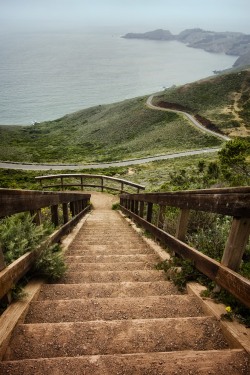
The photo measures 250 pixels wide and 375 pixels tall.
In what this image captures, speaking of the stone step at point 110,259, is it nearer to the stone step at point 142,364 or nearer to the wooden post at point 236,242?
the wooden post at point 236,242

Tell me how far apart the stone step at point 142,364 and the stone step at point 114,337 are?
23cm

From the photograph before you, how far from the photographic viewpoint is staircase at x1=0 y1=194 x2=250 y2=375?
2076 millimetres

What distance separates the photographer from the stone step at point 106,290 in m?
3.35

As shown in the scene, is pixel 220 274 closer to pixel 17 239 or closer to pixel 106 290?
pixel 106 290

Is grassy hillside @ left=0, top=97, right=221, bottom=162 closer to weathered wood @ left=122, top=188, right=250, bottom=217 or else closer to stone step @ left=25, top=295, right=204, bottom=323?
weathered wood @ left=122, top=188, right=250, bottom=217

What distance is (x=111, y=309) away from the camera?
9.83 feet

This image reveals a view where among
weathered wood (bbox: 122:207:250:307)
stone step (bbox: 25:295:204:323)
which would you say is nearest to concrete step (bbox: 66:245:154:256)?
weathered wood (bbox: 122:207:250:307)

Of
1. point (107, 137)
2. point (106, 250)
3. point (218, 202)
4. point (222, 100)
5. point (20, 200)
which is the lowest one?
point (106, 250)

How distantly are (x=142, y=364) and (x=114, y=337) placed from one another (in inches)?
17.8

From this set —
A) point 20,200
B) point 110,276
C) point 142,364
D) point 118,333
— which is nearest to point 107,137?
point 110,276

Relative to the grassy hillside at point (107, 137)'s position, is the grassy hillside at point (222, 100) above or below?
above

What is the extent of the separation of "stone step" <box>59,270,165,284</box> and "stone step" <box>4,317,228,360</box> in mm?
1229

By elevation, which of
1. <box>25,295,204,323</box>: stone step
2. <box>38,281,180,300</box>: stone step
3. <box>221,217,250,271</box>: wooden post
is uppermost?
<box>221,217,250,271</box>: wooden post

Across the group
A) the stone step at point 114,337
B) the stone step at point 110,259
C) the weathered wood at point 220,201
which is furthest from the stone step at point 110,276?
the stone step at point 114,337
